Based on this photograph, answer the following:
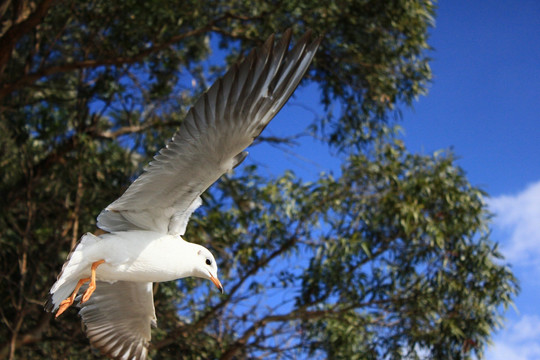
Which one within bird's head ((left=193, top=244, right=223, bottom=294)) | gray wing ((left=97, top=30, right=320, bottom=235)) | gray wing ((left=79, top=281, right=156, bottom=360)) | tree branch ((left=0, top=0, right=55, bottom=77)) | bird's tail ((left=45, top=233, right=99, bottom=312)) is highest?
tree branch ((left=0, top=0, right=55, bottom=77))

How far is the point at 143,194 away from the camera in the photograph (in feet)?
→ 10.5

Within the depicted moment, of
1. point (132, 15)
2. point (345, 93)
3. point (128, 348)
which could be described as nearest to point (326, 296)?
point (345, 93)

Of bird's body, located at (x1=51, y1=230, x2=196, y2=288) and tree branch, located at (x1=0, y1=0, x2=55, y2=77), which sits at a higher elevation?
tree branch, located at (x1=0, y1=0, x2=55, y2=77)

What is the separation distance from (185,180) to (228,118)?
1.14 ft

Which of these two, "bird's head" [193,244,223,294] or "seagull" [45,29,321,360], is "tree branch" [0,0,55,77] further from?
"bird's head" [193,244,223,294]

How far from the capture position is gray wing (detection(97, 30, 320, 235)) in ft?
9.60

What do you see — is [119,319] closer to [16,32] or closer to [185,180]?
[185,180]

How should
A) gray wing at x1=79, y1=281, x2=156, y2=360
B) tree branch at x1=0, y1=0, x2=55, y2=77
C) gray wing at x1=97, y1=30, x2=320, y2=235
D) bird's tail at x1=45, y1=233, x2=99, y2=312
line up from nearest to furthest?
gray wing at x1=97, y1=30, x2=320, y2=235
bird's tail at x1=45, y1=233, x2=99, y2=312
gray wing at x1=79, y1=281, x2=156, y2=360
tree branch at x1=0, y1=0, x2=55, y2=77

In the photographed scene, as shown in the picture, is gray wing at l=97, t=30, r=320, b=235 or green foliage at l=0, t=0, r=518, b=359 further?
green foliage at l=0, t=0, r=518, b=359

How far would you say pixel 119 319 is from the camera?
3.97m

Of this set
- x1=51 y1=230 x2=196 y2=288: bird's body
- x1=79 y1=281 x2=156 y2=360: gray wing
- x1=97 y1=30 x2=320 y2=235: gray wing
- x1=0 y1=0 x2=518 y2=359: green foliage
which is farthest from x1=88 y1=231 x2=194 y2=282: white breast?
x1=0 y1=0 x2=518 y2=359: green foliage

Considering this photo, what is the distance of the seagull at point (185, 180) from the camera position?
Result: 9.69ft

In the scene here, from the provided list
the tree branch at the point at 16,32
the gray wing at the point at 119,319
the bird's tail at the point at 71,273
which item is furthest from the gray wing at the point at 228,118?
the tree branch at the point at 16,32

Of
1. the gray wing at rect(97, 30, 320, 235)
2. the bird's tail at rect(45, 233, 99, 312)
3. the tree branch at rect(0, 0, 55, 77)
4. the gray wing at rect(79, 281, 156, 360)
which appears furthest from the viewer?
the tree branch at rect(0, 0, 55, 77)
